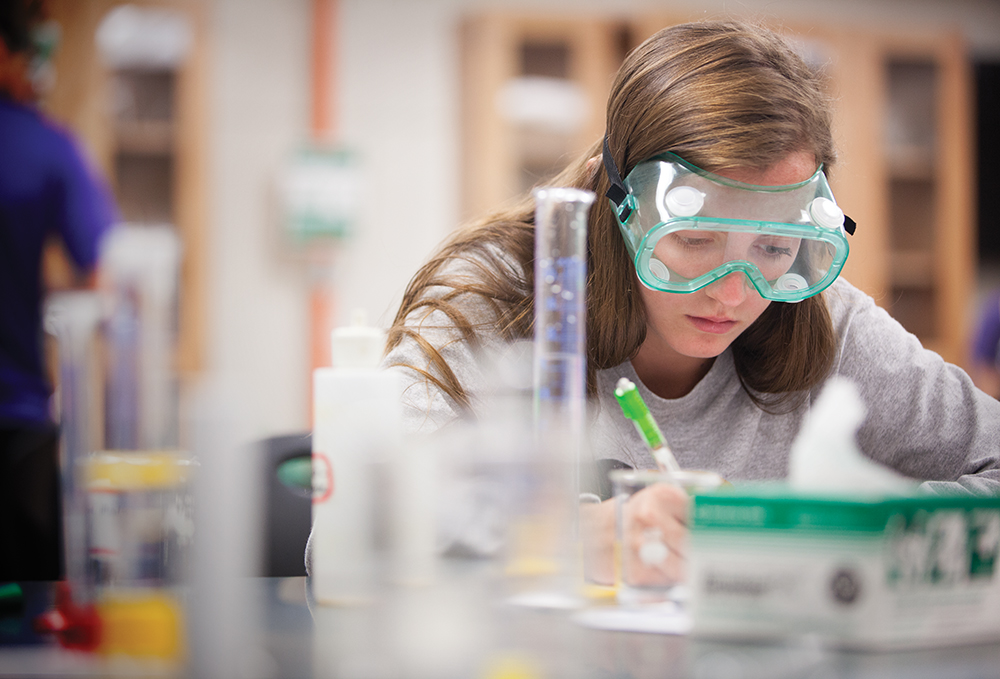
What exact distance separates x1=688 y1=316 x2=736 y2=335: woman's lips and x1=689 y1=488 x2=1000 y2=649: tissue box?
0.58 metres

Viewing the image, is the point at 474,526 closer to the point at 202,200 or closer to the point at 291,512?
the point at 291,512

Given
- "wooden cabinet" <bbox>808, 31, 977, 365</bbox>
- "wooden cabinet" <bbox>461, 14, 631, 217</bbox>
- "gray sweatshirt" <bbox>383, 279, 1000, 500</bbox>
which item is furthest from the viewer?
"wooden cabinet" <bbox>808, 31, 977, 365</bbox>

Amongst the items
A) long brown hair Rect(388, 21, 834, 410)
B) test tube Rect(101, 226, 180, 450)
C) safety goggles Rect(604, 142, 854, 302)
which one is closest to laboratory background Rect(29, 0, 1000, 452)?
long brown hair Rect(388, 21, 834, 410)

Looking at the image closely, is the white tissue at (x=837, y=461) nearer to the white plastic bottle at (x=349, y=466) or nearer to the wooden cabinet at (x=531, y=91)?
the white plastic bottle at (x=349, y=466)

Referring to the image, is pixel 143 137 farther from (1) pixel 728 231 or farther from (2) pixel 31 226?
(1) pixel 728 231

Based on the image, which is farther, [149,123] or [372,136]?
[372,136]

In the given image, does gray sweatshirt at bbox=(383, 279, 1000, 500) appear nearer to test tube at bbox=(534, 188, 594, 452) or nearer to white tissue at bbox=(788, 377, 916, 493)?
test tube at bbox=(534, 188, 594, 452)

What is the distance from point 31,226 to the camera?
2176mm

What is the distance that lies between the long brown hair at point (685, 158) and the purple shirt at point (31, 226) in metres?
1.27

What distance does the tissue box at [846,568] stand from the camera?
0.54 metres

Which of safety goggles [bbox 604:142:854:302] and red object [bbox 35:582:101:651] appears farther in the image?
safety goggles [bbox 604:142:854:302]

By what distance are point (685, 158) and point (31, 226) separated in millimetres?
1795

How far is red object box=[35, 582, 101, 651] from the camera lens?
59 cm

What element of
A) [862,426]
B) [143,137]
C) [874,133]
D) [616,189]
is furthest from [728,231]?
[874,133]
